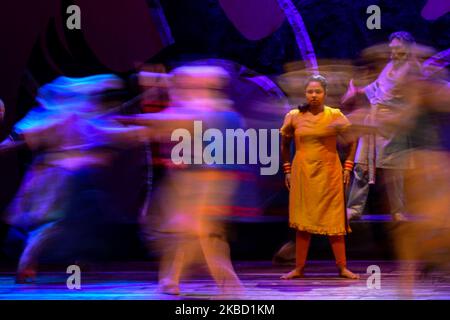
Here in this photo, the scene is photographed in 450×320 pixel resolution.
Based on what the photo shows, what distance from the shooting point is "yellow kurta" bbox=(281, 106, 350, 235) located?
19.5 feet

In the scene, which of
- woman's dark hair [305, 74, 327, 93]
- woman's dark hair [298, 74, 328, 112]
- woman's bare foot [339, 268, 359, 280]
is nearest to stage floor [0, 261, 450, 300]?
woman's bare foot [339, 268, 359, 280]

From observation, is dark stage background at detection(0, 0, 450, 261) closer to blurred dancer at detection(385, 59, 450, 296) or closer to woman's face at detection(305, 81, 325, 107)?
woman's face at detection(305, 81, 325, 107)

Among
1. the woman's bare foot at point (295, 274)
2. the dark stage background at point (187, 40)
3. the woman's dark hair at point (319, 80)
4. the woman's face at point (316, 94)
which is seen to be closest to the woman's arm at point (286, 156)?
the dark stage background at point (187, 40)

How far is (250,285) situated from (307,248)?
1.66 ft

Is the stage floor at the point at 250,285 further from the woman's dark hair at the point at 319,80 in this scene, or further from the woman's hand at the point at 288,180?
the woman's dark hair at the point at 319,80

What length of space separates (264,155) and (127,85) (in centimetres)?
118

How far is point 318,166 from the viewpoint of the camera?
5949 millimetres

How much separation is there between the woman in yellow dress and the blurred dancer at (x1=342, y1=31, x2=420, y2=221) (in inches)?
11.0

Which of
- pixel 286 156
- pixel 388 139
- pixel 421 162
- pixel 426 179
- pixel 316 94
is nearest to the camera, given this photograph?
pixel 426 179

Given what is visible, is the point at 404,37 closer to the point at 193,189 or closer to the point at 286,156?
the point at 286,156

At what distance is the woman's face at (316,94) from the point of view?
234 inches

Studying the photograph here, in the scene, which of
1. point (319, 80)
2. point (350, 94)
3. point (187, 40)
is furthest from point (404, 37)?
point (187, 40)

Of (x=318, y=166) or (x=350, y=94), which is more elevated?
(x=350, y=94)

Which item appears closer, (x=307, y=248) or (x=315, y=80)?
(x=315, y=80)
